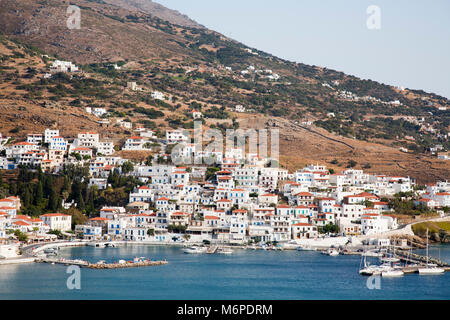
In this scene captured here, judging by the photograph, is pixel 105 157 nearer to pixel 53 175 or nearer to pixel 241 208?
pixel 53 175

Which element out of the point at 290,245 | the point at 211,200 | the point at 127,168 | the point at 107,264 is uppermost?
the point at 127,168

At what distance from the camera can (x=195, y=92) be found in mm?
115312

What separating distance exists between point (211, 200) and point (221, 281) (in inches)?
871

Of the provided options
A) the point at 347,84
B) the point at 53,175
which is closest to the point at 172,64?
the point at 347,84

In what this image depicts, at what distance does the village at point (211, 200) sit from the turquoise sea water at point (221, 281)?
23.1ft

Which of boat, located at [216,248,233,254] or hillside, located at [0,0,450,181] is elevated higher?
hillside, located at [0,0,450,181]

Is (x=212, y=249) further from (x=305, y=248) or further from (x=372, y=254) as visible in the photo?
(x=372, y=254)

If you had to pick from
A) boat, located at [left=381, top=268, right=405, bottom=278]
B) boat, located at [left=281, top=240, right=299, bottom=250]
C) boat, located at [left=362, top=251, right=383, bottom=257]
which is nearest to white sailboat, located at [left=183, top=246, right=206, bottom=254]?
boat, located at [left=281, top=240, right=299, bottom=250]

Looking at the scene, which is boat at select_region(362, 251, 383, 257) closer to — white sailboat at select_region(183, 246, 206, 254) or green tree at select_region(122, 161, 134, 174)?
white sailboat at select_region(183, 246, 206, 254)

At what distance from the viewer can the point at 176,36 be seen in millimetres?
151875

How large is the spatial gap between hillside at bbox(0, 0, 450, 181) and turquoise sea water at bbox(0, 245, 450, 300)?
35646 millimetres

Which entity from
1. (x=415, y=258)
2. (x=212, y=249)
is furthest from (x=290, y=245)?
(x=415, y=258)

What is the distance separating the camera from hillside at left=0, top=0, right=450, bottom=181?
91312 millimetres

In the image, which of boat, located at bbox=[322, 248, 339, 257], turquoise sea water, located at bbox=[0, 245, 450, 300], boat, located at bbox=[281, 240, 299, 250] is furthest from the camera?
boat, located at bbox=[281, 240, 299, 250]
